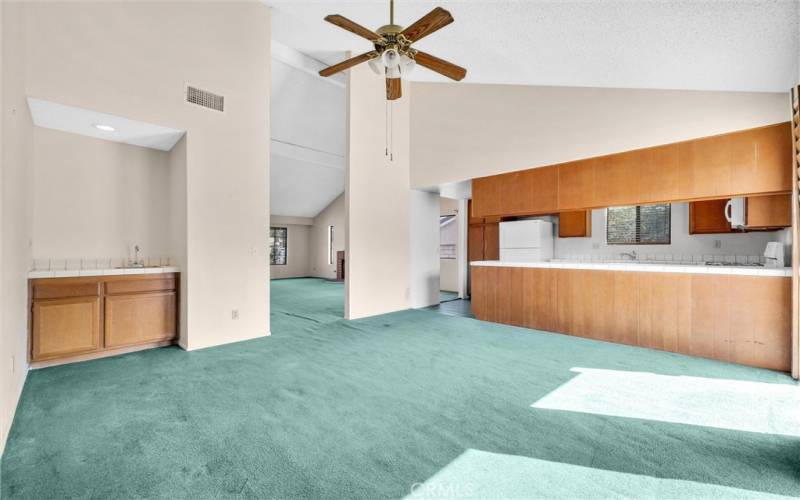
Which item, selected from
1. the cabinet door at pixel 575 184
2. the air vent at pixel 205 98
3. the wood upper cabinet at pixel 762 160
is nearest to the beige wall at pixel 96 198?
the air vent at pixel 205 98

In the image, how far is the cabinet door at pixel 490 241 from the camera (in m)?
7.56

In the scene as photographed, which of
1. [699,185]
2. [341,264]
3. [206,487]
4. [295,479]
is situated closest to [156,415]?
[206,487]

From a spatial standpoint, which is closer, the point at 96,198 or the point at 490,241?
the point at 96,198

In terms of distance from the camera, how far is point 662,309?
151 inches

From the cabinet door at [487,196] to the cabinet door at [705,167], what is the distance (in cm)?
223

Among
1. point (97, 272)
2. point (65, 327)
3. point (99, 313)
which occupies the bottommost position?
point (65, 327)

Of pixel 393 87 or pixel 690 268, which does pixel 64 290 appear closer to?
pixel 393 87

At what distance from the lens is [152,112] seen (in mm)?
3570

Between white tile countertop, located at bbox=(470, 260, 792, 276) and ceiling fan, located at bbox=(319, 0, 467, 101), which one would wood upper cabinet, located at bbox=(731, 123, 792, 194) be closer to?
white tile countertop, located at bbox=(470, 260, 792, 276)

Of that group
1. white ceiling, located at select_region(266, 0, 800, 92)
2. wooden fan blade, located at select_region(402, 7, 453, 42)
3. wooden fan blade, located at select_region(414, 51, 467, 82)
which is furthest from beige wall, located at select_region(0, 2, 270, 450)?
wooden fan blade, located at select_region(402, 7, 453, 42)

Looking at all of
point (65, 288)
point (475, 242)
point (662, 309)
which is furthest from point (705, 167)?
point (65, 288)

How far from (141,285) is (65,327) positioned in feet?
2.27

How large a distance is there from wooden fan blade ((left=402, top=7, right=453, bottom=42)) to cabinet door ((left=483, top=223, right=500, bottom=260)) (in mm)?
5292

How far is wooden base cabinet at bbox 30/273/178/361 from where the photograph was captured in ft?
10.6
